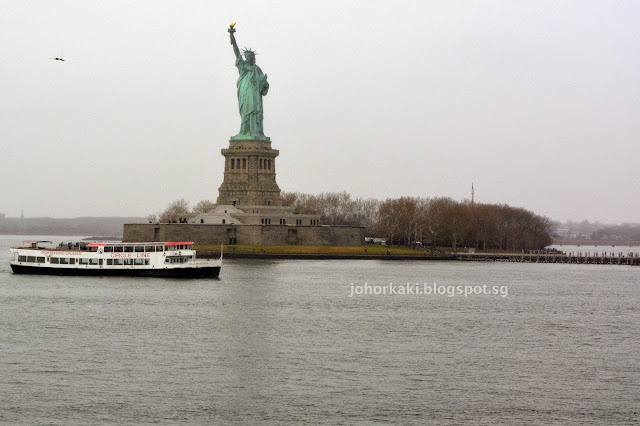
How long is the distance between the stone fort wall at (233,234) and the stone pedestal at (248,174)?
5.09m

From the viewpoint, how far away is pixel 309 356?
1727 inches

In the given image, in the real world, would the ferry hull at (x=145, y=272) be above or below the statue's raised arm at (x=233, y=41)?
below

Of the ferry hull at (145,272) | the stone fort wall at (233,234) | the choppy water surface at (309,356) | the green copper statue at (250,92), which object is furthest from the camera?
the green copper statue at (250,92)

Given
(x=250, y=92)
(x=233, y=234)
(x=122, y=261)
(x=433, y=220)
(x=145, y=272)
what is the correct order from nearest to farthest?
(x=145, y=272), (x=122, y=261), (x=233, y=234), (x=250, y=92), (x=433, y=220)

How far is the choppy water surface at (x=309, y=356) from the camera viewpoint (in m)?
34.9

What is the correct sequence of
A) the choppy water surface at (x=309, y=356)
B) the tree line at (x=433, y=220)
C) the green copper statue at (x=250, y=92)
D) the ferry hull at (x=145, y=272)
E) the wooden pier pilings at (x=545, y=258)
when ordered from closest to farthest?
the choppy water surface at (x=309, y=356) → the ferry hull at (x=145, y=272) → the green copper statue at (x=250, y=92) → the wooden pier pilings at (x=545, y=258) → the tree line at (x=433, y=220)

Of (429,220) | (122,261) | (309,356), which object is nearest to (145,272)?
(122,261)

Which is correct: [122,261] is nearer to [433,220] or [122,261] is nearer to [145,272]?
[145,272]

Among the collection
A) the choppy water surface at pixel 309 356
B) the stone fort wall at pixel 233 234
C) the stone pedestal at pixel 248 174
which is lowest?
the choppy water surface at pixel 309 356

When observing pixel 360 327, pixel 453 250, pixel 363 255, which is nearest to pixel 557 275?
pixel 363 255

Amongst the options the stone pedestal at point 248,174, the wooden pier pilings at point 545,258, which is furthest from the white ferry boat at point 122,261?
the wooden pier pilings at point 545,258

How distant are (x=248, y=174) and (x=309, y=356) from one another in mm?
85109

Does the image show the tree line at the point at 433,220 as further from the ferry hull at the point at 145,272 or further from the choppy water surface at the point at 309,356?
the choppy water surface at the point at 309,356

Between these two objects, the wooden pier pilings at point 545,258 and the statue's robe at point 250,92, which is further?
the wooden pier pilings at point 545,258
